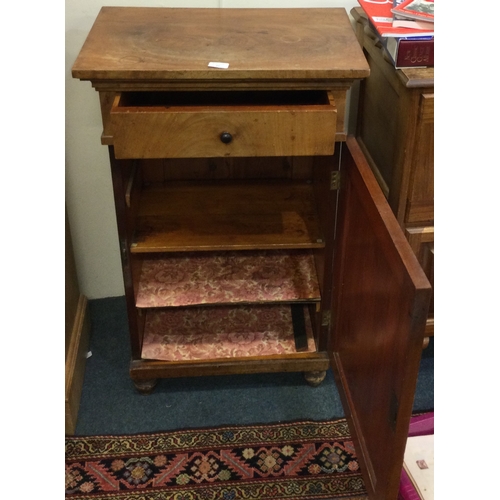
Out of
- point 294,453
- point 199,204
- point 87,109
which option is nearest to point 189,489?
point 294,453

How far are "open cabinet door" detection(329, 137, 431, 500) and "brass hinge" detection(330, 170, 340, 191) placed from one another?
0.05 ft

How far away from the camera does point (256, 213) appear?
5.01ft

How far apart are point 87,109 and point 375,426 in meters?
1.00

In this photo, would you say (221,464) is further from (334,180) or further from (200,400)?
(334,180)

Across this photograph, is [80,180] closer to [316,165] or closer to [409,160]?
[316,165]

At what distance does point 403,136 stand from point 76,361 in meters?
0.95

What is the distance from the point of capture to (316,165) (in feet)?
5.08

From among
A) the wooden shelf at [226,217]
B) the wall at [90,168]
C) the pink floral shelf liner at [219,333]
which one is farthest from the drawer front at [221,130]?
the pink floral shelf liner at [219,333]

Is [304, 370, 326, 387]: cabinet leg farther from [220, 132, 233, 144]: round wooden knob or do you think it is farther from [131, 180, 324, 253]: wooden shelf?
[220, 132, 233, 144]: round wooden knob

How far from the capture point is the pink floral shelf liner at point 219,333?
1554 mm

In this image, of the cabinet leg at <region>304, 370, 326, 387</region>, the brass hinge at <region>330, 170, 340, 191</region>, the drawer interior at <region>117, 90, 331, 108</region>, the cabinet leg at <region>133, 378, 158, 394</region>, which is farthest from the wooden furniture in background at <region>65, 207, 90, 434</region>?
the brass hinge at <region>330, 170, 340, 191</region>

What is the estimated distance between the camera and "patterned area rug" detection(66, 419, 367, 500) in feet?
4.47

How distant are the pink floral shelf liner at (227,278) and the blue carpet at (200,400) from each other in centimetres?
26

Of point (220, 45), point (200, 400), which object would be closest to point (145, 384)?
point (200, 400)
